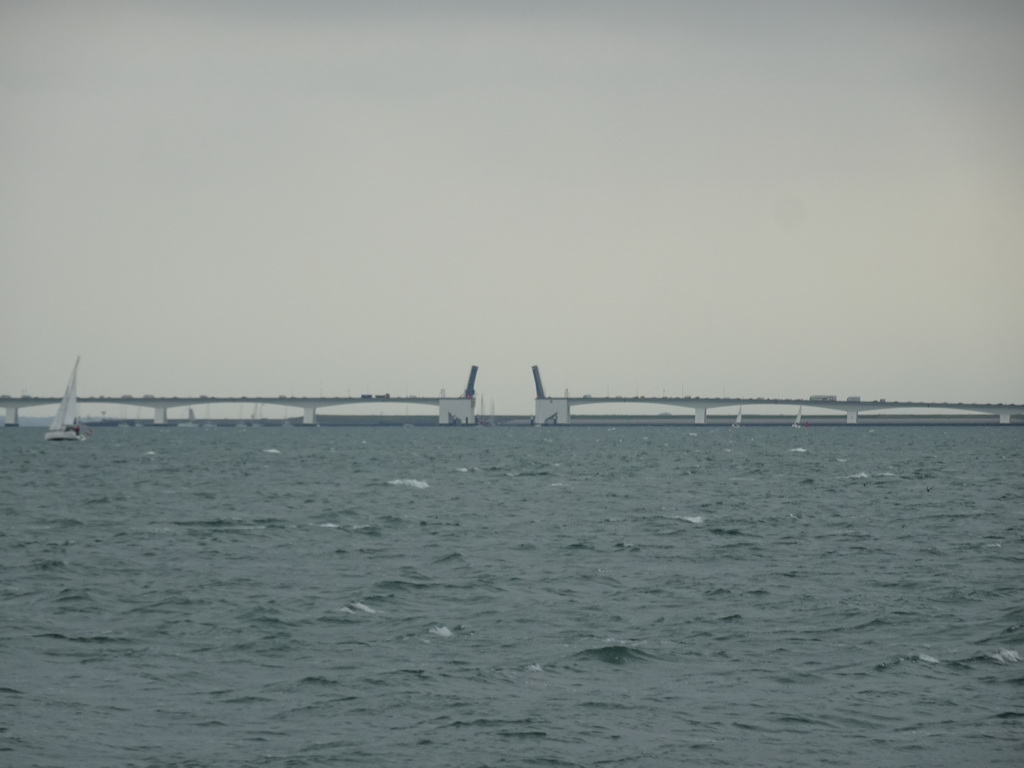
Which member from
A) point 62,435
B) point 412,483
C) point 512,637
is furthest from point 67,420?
point 512,637

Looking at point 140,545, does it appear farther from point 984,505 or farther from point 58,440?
point 58,440

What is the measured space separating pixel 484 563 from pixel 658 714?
1765cm

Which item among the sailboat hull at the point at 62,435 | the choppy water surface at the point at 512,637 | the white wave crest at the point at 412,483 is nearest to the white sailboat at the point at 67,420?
the sailboat hull at the point at 62,435

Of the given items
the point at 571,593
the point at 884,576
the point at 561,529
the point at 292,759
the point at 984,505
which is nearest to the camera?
the point at 292,759

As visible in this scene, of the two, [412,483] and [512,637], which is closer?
[512,637]

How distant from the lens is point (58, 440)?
173875 millimetres

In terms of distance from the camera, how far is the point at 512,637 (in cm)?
2598

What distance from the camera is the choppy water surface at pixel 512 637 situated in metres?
18.7

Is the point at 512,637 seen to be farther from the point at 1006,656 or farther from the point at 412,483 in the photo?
the point at 412,483

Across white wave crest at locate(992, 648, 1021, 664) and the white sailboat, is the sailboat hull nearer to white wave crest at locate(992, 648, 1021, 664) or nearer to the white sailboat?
the white sailboat

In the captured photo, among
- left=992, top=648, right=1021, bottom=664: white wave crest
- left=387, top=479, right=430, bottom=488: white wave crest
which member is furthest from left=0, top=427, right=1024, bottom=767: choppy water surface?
left=387, top=479, right=430, bottom=488: white wave crest

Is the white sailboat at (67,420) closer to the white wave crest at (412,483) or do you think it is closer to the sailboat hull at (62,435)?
the sailboat hull at (62,435)

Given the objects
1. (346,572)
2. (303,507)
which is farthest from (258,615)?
(303,507)

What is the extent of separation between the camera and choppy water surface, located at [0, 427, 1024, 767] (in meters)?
18.7
